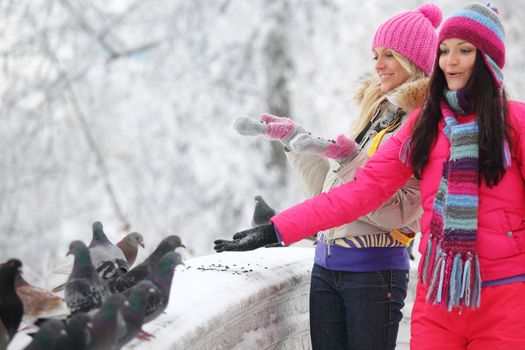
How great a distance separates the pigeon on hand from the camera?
7.44 ft

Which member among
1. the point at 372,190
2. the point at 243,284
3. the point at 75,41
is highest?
the point at 75,41

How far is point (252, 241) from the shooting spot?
273 cm

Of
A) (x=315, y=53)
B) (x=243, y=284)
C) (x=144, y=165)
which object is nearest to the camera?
(x=243, y=284)

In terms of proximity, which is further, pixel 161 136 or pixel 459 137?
pixel 161 136

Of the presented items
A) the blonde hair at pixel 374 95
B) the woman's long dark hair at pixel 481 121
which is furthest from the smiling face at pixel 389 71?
the woman's long dark hair at pixel 481 121

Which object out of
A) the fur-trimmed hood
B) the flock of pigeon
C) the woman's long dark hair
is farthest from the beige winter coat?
the flock of pigeon

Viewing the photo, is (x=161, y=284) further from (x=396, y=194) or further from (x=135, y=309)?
(x=396, y=194)

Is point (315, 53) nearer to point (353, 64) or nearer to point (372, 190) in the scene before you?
point (353, 64)

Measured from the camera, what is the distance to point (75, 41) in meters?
8.51

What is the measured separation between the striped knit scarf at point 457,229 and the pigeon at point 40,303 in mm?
1121

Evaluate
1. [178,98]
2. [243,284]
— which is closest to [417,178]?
[243,284]

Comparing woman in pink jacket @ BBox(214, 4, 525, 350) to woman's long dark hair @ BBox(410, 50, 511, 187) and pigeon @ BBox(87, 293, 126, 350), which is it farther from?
pigeon @ BBox(87, 293, 126, 350)

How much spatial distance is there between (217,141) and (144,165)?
0.98 m

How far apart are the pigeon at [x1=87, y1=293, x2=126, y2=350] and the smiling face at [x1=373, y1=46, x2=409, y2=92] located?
4.79ft
